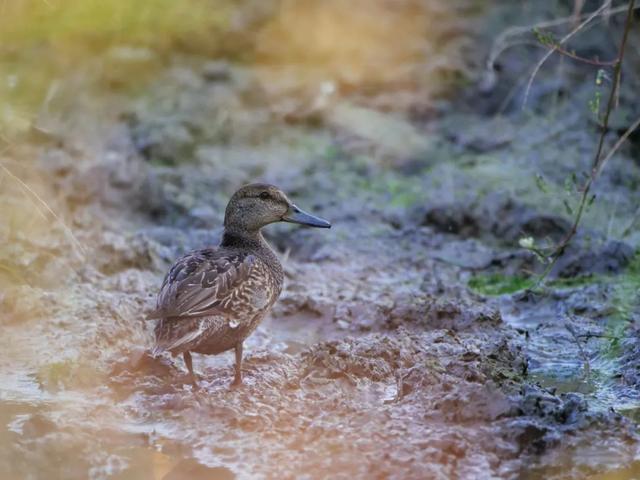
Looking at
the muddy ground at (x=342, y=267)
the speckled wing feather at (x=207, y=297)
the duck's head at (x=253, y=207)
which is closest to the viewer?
the muddy ground at (x=342, y=267)

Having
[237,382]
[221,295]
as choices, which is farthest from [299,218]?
[237,382]

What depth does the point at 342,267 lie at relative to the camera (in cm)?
874

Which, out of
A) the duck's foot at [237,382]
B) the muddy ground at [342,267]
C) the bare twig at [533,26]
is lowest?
the duck's foot at [237,382]

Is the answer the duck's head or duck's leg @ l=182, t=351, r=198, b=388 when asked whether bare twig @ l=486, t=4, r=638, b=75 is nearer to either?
the duck's head

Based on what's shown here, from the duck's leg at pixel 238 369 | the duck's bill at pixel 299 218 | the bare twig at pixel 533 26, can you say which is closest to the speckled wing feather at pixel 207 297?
the duck's leg at pixel 238 369

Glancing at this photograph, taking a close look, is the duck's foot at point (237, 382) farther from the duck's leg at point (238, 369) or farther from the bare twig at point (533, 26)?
the bare twig at point (533, 26)

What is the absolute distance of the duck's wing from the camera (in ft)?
19.6

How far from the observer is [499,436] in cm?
525

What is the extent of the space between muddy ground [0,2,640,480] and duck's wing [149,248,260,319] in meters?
0.46

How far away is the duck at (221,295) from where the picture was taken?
19.6 ft

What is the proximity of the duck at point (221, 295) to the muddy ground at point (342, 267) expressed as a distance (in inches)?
11.0

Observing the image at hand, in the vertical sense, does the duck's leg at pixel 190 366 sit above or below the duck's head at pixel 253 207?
below

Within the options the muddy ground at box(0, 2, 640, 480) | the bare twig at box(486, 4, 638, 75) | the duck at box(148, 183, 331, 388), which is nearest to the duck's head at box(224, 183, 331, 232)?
the duck at box(148, 183, 331, 388)

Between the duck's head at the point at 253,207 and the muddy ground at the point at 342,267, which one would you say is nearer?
the muddy ground at the point at 342,267
